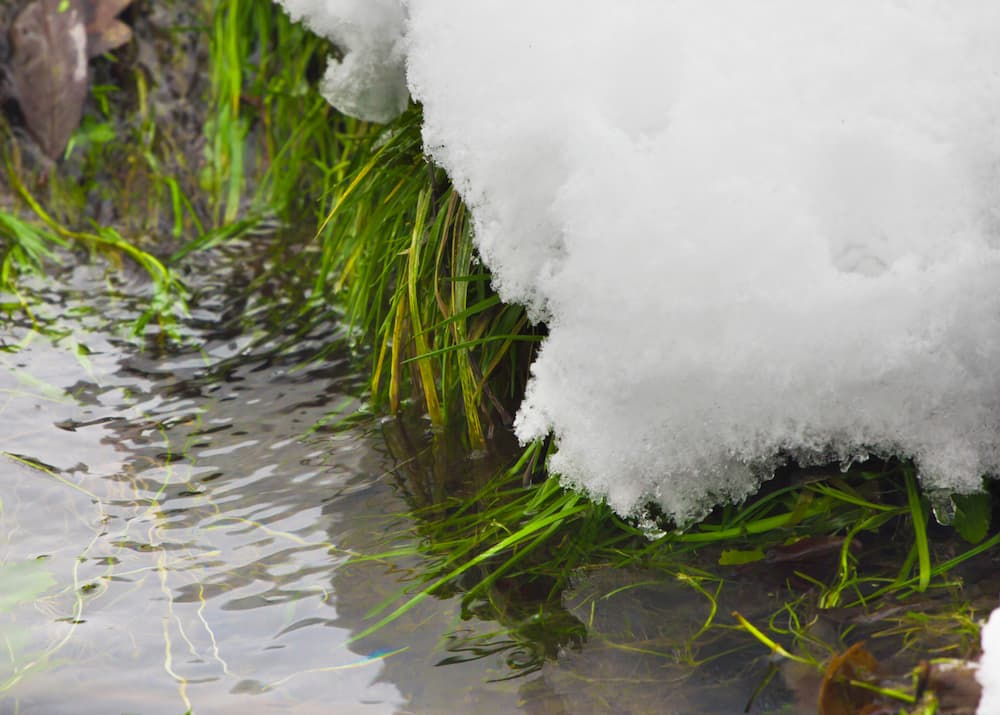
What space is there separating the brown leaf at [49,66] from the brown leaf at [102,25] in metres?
0.04

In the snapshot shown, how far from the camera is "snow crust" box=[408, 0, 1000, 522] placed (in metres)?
1.23

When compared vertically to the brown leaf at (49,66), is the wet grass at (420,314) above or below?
below

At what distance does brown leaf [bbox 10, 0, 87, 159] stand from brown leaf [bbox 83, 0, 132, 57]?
0.04 metres

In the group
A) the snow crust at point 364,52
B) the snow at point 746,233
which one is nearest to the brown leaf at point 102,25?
the snow crust at point 364,52

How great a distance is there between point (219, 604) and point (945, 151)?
1.20 meters

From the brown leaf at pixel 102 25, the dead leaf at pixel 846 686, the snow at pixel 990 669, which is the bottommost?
the dead leaf at pixel 846 686

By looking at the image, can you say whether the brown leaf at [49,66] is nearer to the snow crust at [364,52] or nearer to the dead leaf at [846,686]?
the snow crust at [364,52]

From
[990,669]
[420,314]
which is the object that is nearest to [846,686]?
[990,669]

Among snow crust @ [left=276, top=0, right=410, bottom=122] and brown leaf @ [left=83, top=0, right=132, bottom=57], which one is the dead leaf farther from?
brown leaf @ [left=83, top=0, right=132, bottom=57]

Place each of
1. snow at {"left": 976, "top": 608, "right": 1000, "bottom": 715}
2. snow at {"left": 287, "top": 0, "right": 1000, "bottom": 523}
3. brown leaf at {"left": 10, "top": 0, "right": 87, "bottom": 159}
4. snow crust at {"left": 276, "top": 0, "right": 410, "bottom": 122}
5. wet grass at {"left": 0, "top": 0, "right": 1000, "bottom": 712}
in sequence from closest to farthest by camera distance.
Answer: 1. snow at {"left": 976, "top": 608, "right": 1000, "bottom": 715}
2. snow at {"left": 287, "top": 0, "right": 1000, "bottom": 523}
3. wet grass at {"left": 0, "top": 0, "right": 1000, "bottom": 712}
4. snow crust at {"left": 276, "top": 0, "right": 410, "bottom": 122}
5. brown leaf at {"left": 10, "top": 0, "right": 87, "bottom": 159}

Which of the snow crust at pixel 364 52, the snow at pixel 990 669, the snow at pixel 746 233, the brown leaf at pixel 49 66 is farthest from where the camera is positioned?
the brown leaf at pixel 49 66

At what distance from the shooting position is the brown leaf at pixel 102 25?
3.01 metres

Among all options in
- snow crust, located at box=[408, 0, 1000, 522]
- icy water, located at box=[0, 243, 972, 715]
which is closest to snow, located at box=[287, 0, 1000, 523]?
snow crust, located at box=[408, 0, 1000, 522]

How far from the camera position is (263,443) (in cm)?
192
